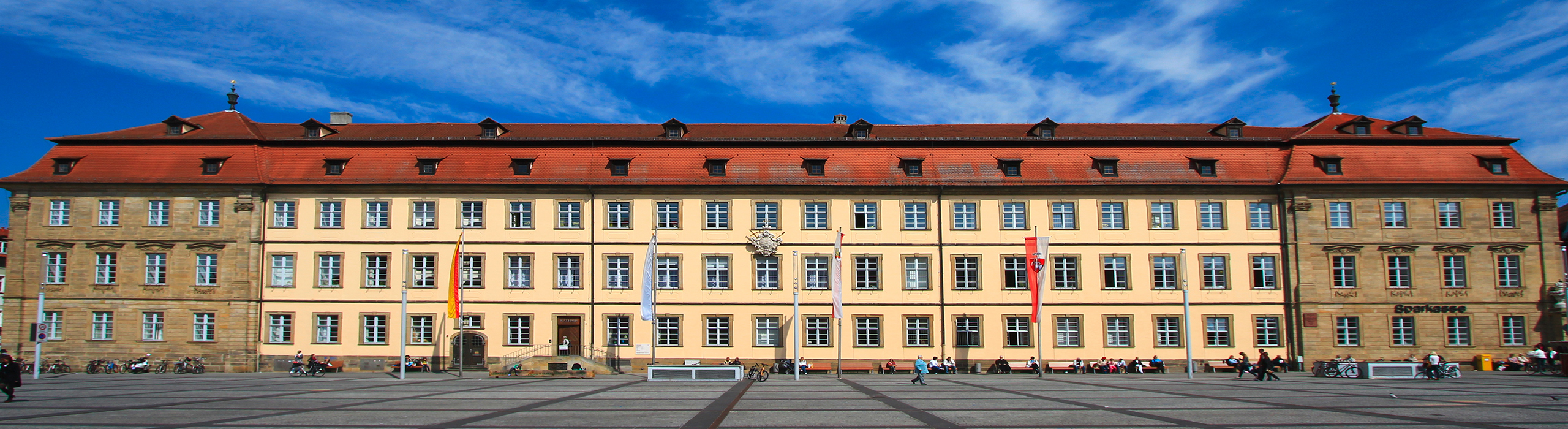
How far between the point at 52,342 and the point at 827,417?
41.9 m

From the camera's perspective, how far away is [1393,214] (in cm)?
4319

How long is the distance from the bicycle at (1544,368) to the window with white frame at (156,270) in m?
60.0

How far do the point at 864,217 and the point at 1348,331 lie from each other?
23.0 metres

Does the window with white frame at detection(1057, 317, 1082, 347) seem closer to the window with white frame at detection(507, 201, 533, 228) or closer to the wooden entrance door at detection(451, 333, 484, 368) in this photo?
the window with white frame at detection(507, 201, 533, 228)

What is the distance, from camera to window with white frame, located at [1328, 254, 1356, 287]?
140 feet

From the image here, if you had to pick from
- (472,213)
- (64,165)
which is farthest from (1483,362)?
(64,165)

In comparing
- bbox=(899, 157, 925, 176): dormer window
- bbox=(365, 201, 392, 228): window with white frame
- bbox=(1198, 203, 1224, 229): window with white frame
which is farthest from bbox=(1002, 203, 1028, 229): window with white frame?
bbox=(365, 201, 392, 228): window with white frame

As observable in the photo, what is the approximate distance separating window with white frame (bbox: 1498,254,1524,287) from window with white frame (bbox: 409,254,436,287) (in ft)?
164

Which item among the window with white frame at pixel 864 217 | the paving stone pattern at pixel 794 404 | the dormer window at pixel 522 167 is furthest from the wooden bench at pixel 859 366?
the dormer window at pixel 522 167

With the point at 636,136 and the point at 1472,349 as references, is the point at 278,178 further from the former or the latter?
the point at 1472,349

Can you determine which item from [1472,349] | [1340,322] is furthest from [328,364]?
[1472,349]

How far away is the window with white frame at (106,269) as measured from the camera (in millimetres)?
43062

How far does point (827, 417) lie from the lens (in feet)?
65.1

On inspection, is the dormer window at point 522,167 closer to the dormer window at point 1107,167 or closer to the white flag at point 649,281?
the white flag at point 649,281
